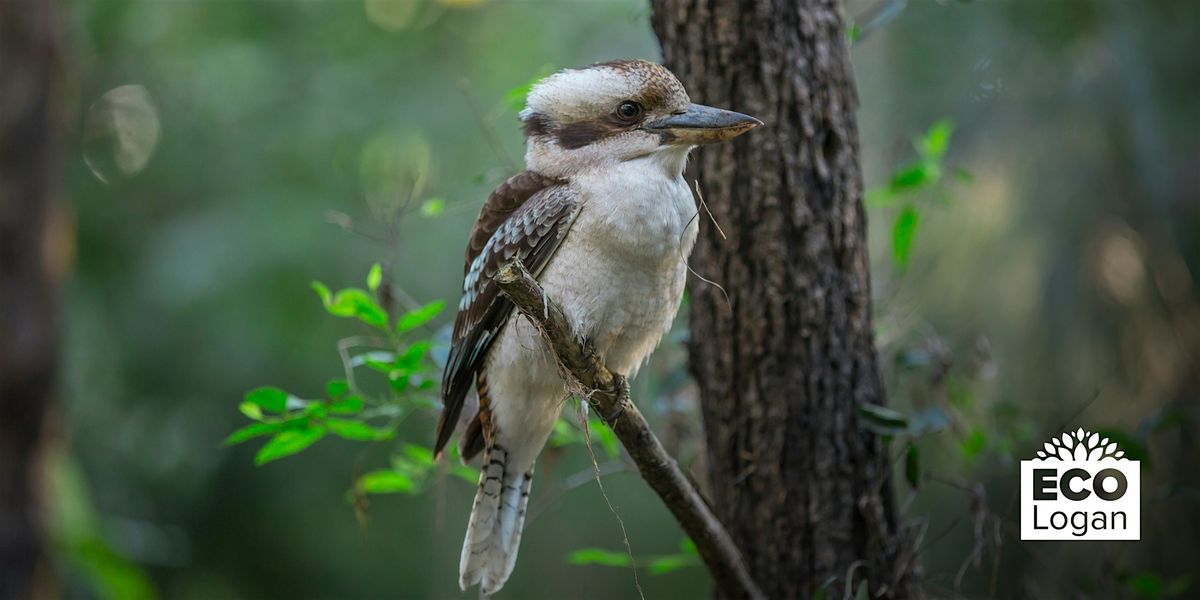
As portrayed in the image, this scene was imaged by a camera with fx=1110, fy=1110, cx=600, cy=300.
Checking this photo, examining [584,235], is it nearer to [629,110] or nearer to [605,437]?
[629,110]

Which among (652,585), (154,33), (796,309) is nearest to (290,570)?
(652,585)

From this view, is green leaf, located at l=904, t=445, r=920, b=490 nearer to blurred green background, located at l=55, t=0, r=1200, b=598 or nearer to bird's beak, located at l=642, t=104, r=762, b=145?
blurred green background, located at l=55, t=0, r=1200, b=598

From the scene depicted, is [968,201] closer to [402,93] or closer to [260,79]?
[402,93]

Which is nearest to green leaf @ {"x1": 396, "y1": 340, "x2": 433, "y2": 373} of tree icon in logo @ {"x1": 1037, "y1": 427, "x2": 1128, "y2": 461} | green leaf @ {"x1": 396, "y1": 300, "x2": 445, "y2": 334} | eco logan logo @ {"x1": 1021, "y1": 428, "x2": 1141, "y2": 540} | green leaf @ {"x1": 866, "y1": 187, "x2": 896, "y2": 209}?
green leaf @ {"x1": 396, "y1": 300, "x2": 445, "y2": 334}

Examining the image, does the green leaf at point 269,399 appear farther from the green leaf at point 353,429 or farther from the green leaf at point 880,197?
the green leaf at point 880,197

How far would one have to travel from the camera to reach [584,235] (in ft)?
6.88

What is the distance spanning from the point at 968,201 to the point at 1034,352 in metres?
0.55

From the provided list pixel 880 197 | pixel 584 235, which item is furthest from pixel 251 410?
pixel 880 197

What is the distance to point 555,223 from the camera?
6.93 ft

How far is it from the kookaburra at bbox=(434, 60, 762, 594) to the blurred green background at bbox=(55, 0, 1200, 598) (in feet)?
1.30

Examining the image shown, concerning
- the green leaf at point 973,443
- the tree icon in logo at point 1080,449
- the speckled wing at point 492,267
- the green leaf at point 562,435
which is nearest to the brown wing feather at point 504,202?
the speckled wing at point 492,267

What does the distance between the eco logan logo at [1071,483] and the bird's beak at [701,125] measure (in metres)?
1.17

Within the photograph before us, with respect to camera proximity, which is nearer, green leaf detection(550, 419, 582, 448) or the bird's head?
the bird's head

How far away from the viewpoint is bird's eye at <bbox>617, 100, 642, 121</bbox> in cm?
216
